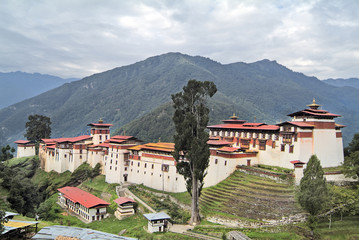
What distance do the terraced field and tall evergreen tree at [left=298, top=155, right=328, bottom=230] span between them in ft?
12.8

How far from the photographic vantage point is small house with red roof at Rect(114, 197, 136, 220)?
122 feet

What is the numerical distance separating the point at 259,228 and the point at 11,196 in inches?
1349

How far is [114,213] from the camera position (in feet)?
128

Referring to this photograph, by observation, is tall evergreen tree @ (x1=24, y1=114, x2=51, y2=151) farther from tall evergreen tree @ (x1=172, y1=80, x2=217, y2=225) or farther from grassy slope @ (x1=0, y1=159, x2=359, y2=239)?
tall evergreen tree @ (x1=172, y1=80, x2=217, y2=225)

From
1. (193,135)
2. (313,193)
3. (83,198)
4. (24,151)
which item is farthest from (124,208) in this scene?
(24,151)

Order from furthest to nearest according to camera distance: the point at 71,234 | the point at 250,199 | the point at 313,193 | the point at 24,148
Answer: the point at 24,148
the point at 250,199
the point at 313,193
the point at 71,234

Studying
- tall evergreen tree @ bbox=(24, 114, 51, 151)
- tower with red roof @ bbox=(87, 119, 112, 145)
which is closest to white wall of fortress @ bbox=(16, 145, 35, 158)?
tall evergreen tree @ bbox=(24, 114, 51, 151)

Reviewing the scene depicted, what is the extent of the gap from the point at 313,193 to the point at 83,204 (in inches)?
1131

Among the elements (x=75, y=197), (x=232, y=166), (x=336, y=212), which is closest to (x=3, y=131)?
(x=75, y=197)

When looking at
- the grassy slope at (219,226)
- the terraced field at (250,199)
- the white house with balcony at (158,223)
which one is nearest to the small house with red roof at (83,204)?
the grassy slope at (219,226)

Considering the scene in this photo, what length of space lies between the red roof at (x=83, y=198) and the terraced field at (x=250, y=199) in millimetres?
14280

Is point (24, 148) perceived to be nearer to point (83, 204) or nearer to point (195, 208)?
point (83, 204)

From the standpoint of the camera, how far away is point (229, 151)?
37625mm

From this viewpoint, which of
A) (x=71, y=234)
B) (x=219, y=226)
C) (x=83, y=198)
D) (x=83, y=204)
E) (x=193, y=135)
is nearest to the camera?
(x=71, y=234)
